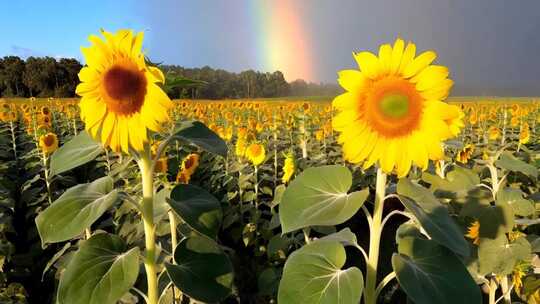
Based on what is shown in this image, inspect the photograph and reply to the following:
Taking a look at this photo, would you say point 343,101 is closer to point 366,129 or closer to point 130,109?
point 366,129

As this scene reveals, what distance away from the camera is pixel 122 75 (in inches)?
60.4

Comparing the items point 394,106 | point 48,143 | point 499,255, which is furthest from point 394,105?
point 48,143

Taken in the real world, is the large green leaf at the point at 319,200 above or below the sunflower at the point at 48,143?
above

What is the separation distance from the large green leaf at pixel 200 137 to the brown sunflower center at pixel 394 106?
20.9 inches

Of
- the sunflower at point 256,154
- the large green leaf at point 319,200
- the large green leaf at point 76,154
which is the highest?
the large green leaf at point 76,154

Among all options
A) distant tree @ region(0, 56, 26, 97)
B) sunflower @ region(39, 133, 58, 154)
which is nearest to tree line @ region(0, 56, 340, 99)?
distant tree @ region(0, 56, 26, 97)

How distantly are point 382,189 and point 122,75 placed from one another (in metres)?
0.96

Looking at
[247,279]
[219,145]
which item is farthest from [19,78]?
[219,145]

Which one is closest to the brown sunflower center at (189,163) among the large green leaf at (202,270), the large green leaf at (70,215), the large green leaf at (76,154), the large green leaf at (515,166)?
the large green leaf at (76,154)

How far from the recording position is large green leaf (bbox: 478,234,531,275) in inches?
77.9

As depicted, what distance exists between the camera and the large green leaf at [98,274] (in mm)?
1392

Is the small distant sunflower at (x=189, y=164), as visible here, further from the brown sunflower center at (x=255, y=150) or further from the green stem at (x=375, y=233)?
the green stem at (x=375, y=233)

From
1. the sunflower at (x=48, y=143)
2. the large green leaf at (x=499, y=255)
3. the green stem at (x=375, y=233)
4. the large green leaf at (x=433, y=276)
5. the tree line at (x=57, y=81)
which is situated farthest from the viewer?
the tree line at (x=57, y=81)

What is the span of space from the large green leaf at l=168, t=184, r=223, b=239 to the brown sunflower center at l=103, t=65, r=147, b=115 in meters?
0.34
